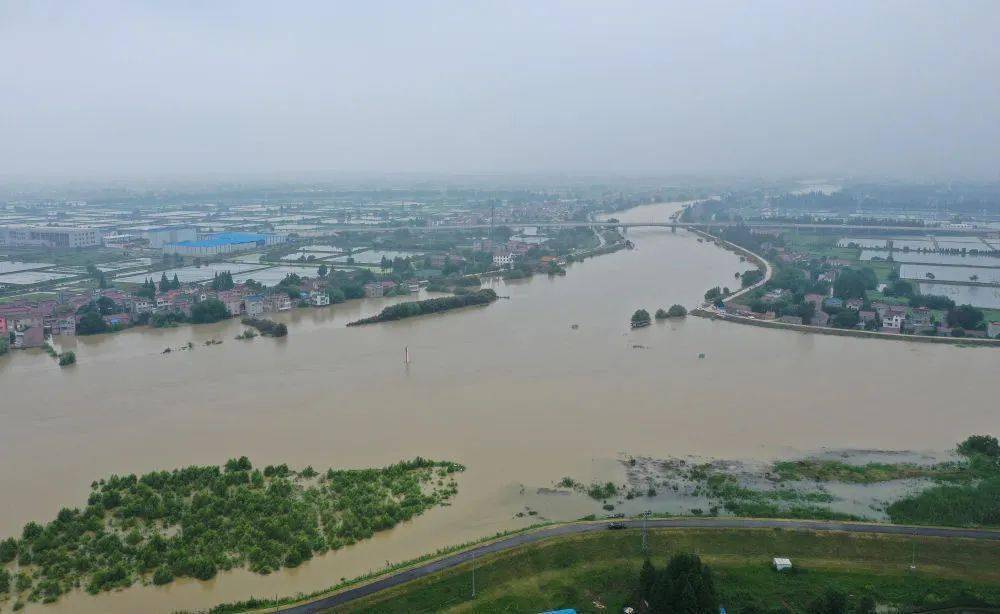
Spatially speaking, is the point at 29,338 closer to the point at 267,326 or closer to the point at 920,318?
the point at 267,326

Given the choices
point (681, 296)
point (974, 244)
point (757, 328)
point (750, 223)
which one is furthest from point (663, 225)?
point (757, 328)

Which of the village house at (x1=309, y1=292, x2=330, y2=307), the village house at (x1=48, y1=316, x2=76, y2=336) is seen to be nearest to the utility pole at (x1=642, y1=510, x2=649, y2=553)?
the village house at (x1=309, y1=292, x2=330, y2=307)

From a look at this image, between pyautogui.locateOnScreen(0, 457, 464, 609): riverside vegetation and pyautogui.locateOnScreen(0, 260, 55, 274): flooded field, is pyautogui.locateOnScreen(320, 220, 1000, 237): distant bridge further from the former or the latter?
pyautogui.locateOnScreen(0, 457, 464, 609): riverside vegetation

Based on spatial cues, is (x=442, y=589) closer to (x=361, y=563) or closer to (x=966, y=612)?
(x=361, y=563)

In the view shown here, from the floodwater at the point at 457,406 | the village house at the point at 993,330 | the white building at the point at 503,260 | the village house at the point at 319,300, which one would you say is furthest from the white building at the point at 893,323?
the village house at the point at 319,300

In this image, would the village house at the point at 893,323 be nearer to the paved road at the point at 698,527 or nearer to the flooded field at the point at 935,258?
the paved road at the point at 698,527

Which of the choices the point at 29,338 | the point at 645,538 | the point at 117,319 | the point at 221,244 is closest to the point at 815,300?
the point at 645,538
